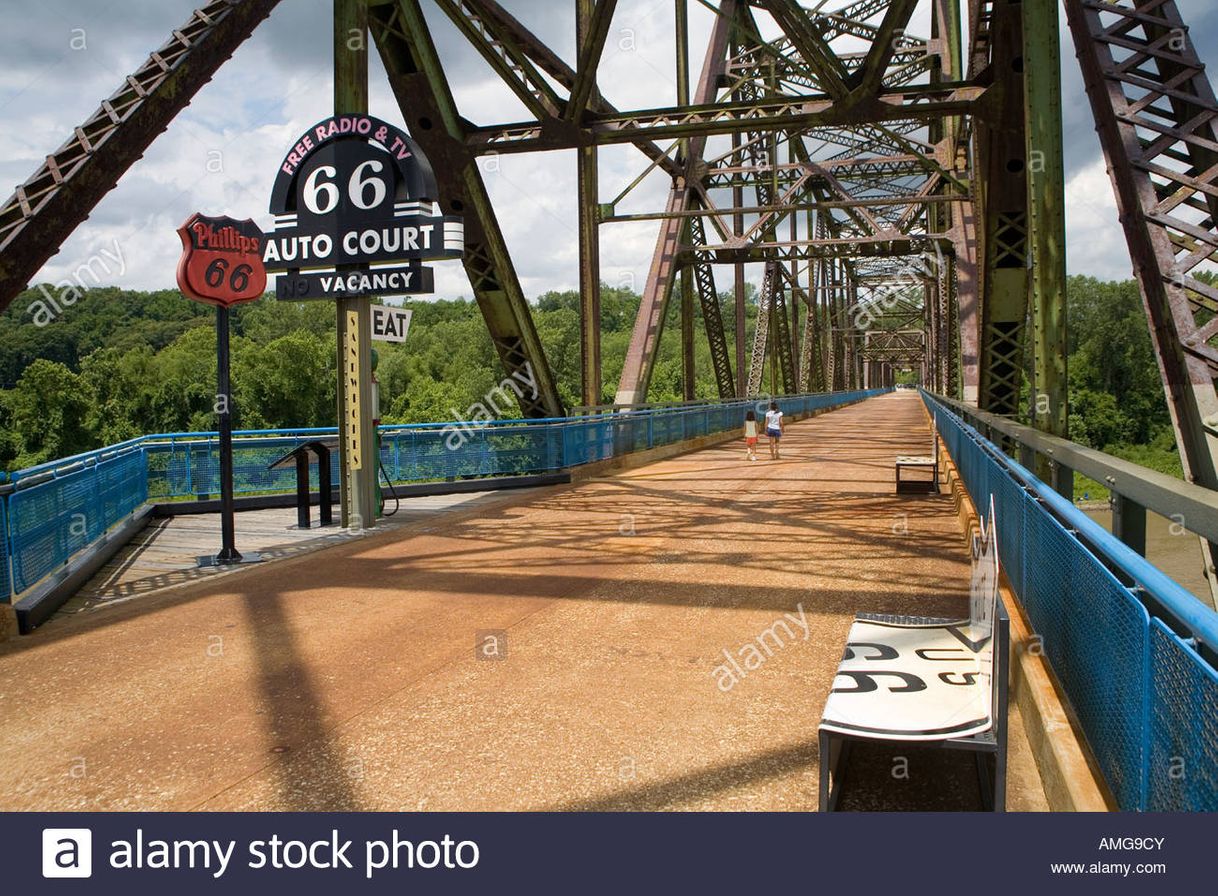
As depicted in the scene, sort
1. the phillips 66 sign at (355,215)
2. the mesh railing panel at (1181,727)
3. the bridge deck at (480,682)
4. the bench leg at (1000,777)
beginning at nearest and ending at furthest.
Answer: the mesh railing panel at (1181,727)
the bench leg at (1000,777)
the bridge deck at (480,682)
the phillips 66 sign at (355,215)

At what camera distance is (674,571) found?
856 cm

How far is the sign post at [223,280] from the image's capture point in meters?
9.19

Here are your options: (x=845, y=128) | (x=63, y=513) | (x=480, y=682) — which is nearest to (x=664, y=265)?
(x=845, y=128)

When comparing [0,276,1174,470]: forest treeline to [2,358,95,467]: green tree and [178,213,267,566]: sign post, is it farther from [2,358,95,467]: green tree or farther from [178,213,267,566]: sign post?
[178,213,267,566]: sign post

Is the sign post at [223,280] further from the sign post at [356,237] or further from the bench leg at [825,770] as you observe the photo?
the bench leg at [825,770]

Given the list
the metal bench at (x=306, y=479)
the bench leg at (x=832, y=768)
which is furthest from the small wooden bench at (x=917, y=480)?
the bench leg at (x=832, y=768)

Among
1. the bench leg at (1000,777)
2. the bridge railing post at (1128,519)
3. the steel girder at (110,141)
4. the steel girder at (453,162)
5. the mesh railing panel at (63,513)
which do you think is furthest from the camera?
the steel girder at (453,162)

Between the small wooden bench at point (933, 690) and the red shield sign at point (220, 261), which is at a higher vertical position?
the red shield sign at point (220, 261)

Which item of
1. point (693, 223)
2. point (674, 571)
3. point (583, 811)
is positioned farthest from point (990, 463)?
point (693, 223)

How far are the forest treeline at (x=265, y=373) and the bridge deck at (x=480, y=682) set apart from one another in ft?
158

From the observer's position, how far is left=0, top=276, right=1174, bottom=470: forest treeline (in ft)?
247

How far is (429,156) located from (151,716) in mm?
10450

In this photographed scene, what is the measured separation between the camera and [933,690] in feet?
12.3
